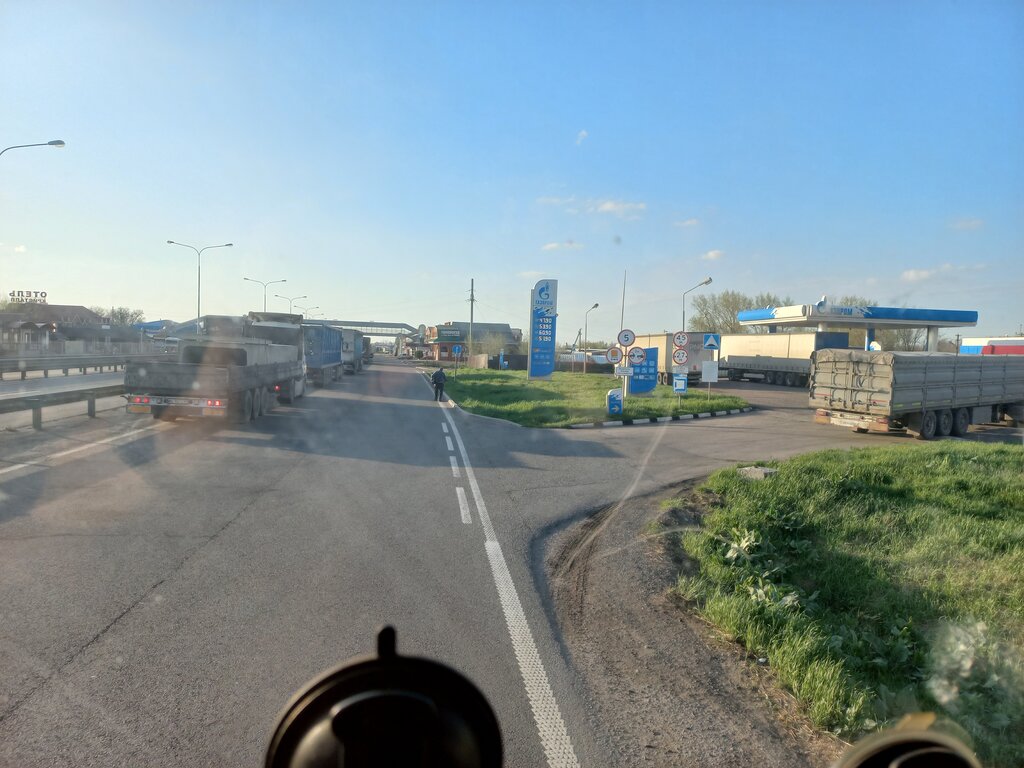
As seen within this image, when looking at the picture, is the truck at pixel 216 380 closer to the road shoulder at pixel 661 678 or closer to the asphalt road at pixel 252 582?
the asphalt road at pixel 252 582

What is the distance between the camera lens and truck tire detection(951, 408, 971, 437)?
74.3 ft

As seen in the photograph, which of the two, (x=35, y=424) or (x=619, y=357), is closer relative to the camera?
(x=35, y=424)

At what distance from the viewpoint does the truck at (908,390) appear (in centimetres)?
1981

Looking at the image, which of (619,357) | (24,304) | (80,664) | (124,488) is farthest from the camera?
(24,304)

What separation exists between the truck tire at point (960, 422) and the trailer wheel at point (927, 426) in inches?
64.7

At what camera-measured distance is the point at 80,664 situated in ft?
15.5

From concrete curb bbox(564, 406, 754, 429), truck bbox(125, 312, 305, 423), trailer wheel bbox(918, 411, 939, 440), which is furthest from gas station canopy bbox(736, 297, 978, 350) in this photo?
truck bbox(125, 312, 305, 423)

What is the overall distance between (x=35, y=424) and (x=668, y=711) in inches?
665

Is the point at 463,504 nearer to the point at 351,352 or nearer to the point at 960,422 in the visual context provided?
the point at 960,422

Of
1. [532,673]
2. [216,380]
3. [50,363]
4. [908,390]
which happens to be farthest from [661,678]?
[50,363]

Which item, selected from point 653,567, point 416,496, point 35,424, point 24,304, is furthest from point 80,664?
point 24,304

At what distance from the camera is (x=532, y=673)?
15.7 ft

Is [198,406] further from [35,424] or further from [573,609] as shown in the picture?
[573,609]

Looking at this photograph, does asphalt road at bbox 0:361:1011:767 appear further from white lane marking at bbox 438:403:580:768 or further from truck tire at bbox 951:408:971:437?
truck tire at bbox 951:408:971:437
